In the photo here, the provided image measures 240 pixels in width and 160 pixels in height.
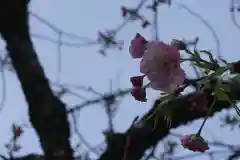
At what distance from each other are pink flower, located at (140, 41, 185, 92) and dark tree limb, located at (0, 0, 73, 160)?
1.20 meters

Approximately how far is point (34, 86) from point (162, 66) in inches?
53.6

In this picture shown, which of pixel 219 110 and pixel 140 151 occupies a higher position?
pixel 219 110

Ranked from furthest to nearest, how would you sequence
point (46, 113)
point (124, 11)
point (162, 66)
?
point (124, 11) → point (46, 113) → point (162, 66)

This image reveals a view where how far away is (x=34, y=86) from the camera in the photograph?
209cm

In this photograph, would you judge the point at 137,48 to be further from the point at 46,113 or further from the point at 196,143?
the point at 46,113

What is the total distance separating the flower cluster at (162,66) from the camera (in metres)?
0.75

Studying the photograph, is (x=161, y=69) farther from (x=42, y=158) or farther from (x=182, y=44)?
(x=42, y=158)

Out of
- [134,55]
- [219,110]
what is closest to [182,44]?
[134,55]

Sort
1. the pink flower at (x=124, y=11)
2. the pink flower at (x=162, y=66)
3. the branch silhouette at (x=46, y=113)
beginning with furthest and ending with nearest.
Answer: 1. the pink flower at (x=124, y=11)
2. the branch silhouette at (x=46, y=113)
3. the pink flower at (x=162, y=66)

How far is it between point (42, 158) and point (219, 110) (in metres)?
0.64

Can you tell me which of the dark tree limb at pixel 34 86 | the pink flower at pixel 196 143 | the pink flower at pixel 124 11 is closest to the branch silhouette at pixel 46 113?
the dark tree limb at pixel 34 86

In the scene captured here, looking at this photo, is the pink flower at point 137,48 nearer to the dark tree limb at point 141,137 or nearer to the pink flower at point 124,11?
the dark tree limb at point 141,137

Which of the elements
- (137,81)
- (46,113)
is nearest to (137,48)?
(137,81)

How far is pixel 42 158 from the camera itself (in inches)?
81.7
